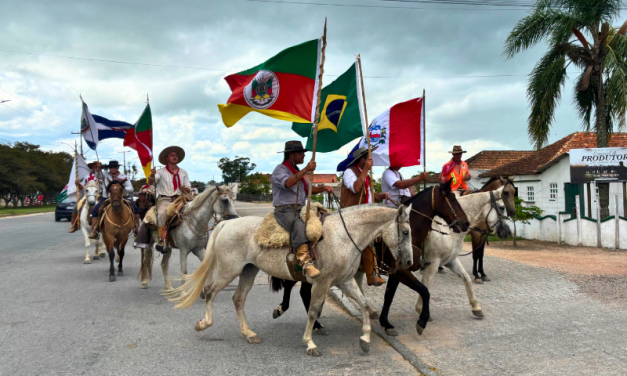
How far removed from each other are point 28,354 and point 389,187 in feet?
16.6

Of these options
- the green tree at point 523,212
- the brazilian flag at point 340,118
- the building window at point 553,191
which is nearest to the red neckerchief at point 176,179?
the brazilian flag at point 340,118

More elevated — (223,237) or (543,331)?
(223,237)

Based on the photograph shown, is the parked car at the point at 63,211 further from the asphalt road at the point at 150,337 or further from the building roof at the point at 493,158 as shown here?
the building roof at the point at 493,158

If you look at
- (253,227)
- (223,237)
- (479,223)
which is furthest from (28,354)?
(479,223)

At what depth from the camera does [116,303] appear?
723cm

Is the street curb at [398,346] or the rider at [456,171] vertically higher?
the rider at [456,171]

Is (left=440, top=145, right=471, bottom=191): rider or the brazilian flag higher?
the brazilian flag

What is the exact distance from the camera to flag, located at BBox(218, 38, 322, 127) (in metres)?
5.60

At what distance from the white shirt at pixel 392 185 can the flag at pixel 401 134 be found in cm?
18

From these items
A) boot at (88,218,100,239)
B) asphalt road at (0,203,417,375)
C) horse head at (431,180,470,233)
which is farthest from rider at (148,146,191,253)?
horse head at (431,180,470,233)

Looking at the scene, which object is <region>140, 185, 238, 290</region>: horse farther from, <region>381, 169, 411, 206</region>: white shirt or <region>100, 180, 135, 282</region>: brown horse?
<region>381, 169, 411, 206</region>: white shirt

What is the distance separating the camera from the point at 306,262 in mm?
4805

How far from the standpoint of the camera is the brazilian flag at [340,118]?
6078 millimetres

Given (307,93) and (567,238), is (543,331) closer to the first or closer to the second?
(307,93)
